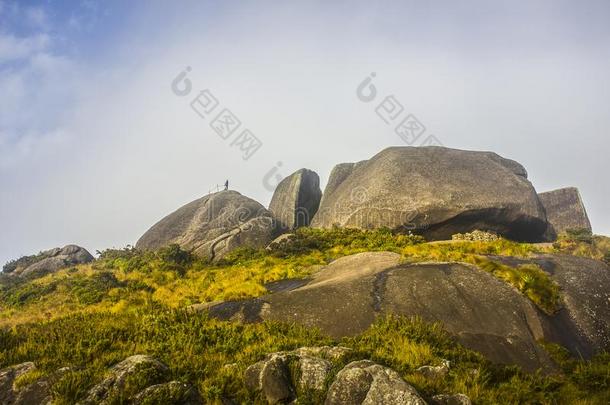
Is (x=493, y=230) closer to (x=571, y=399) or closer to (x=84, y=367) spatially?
(x=571, y=399)

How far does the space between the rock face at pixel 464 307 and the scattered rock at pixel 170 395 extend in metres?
5.14

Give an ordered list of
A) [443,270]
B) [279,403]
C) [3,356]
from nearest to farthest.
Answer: [279,403], [3,356], [443,270]

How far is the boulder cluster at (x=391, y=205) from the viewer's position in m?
27.8

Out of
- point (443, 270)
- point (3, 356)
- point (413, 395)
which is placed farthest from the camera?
point (443, 270)

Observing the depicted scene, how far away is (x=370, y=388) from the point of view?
7.18 m

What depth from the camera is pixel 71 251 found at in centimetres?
4034

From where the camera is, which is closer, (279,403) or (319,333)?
(279,403)

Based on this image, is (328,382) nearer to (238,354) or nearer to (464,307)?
(238,354)

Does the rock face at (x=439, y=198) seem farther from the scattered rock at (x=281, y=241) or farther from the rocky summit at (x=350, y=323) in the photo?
the scattered rock at (x=281, y=241)

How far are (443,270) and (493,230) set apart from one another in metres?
16.0

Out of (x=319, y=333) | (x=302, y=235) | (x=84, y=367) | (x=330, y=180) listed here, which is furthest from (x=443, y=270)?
(x=330, y=180)

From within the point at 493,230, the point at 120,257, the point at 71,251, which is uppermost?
the point at 71,251

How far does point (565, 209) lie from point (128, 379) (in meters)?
48.8

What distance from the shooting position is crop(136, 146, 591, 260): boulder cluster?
27.8 m
